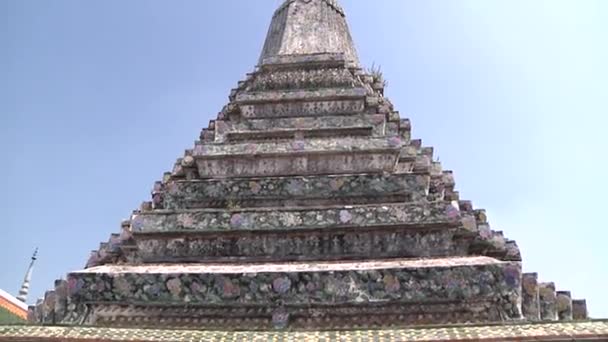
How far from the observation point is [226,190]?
693 centimetres

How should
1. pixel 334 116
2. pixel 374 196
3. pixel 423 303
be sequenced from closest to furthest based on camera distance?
pixel 423 303, pixel 374 196, pixel 334 116

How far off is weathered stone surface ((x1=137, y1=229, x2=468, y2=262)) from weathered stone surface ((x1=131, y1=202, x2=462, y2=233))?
0.09 m

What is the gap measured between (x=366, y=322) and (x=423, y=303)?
51 cm

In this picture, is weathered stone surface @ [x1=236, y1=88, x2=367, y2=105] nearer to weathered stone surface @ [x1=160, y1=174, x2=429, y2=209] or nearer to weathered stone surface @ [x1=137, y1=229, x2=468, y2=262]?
weathered stone surface @ [x1=160, y1=174, x2=429, y2=209]


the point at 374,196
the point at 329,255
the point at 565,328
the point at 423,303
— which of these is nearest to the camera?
the point at 565,328

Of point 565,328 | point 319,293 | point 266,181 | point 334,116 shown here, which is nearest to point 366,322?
point 319,293

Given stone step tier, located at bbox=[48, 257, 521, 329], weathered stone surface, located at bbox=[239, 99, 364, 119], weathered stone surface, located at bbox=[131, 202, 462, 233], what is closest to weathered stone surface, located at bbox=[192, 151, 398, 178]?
weathered stone surface, located at bbox=[131, 202, 462, 233]

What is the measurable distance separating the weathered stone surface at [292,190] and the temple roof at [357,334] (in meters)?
2.50

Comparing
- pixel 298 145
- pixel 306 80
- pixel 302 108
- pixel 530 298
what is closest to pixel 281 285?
pixel 530 298

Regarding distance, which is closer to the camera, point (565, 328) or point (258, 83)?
point (565, 328)

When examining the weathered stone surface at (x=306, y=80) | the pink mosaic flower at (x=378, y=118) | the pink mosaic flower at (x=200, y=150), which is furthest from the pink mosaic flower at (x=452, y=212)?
the weathered stone surface at (x=306, y=80)

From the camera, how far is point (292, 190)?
6.80 m

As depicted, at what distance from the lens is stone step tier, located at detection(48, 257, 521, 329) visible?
515cm

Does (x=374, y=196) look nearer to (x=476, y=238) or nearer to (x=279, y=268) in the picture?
(x=476, y=238)
